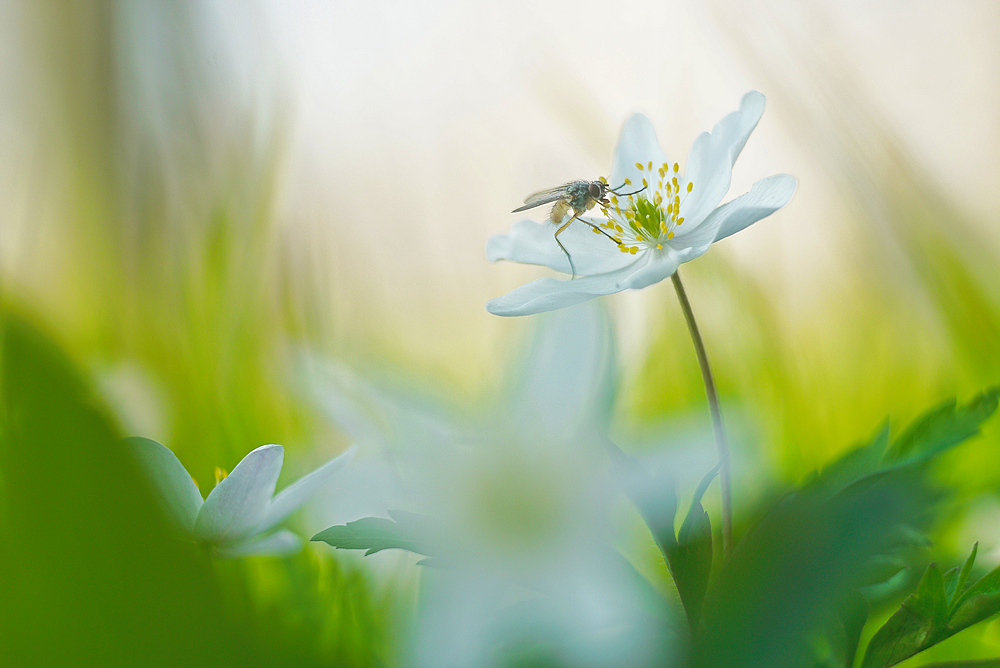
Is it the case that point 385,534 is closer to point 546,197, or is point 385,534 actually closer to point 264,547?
point 264,547

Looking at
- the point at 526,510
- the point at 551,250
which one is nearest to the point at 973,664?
the point at 526,510

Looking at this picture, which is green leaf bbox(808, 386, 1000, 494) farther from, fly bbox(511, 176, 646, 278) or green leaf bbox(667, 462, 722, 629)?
fly bbox(511, 176, 646, 278)

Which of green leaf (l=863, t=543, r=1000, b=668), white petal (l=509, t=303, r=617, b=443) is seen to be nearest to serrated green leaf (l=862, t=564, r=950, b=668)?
green leaf (l=863, t=543, r=1000, b=668)

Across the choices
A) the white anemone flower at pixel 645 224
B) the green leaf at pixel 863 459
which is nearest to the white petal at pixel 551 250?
the white anemone flower at pixel 645 224

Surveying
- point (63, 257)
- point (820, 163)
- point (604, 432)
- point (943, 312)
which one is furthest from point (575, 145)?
point (604, 432)

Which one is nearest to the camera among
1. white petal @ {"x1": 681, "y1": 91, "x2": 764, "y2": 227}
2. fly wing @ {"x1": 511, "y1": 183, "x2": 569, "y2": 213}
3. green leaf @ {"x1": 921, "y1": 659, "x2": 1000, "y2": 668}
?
green leaf @ {"x1": 921, "y1": 659, "x2": 1000, "y2": 668}

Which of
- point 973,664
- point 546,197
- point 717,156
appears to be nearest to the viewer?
point 973,664
